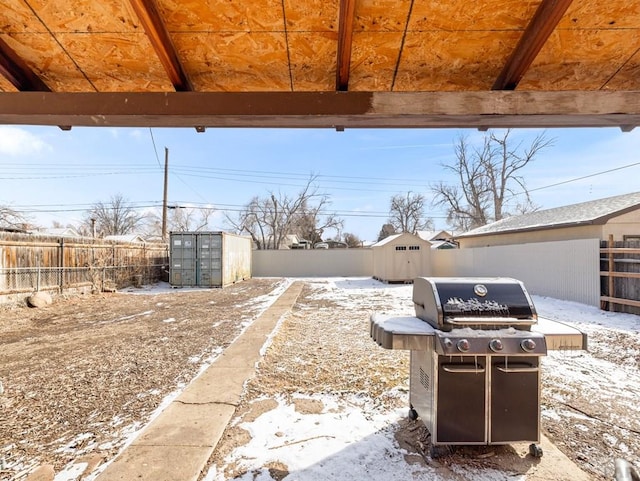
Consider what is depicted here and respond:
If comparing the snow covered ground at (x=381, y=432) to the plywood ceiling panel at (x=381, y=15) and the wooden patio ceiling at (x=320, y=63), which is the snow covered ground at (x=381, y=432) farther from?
the plywood ceiling panel at (x=381, y=15)

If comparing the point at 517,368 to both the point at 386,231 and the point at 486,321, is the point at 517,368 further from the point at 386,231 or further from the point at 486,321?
the point at 386,231

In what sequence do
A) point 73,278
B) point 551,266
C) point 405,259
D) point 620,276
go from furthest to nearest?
point 405,259 < point 73,278 < point 551,266 < point 620,276

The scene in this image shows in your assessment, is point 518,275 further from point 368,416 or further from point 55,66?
point 55,66

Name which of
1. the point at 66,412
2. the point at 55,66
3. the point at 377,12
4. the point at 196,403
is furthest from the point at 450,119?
the point at 66,412

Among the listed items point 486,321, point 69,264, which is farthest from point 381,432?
point 69,264

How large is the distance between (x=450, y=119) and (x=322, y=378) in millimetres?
3161

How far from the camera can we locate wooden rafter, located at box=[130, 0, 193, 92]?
6.25 feet

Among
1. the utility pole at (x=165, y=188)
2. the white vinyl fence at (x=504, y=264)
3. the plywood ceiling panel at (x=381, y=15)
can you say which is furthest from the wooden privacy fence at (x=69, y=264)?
the plywood ceiling panel at (x=381, y=15)

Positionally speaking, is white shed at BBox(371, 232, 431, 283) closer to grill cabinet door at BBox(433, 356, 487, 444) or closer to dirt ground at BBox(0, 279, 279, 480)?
dirt ground at BBox(0, 279, 279, 480)

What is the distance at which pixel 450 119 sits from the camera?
7.75ft

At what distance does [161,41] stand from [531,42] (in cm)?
239

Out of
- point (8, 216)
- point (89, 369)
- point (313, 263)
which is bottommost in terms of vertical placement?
point (89, 369)

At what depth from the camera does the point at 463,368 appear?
2.24 meters

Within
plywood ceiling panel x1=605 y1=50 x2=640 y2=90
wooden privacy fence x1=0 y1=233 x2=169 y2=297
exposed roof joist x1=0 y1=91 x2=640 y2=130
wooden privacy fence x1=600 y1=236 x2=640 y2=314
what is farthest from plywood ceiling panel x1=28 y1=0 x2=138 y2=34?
wooden privacy fence x1=600 y1=236 x2=640 y2=314
